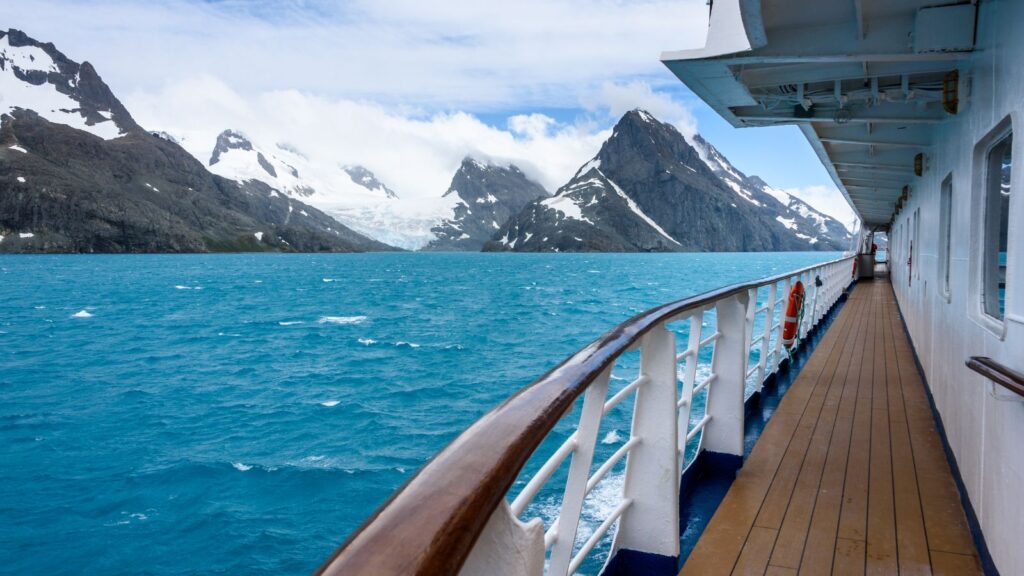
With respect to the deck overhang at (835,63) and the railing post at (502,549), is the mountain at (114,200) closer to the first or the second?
the deck overhang at (835,63)

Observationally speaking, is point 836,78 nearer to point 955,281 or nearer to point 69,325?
point 955,281

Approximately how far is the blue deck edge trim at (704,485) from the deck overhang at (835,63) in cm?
232

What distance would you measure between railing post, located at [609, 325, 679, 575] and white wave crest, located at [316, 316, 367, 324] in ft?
103

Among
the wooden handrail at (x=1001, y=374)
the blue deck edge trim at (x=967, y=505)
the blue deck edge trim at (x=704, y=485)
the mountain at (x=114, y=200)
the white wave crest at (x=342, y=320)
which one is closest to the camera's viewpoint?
the wooden handrail at (x=1001, y=374)

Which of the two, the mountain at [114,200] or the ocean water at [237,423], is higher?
the mountain at [114,200]

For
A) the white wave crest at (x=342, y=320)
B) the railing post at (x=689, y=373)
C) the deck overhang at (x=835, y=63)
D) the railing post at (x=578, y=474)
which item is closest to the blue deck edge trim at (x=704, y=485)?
the railing post at (x=689, y=373)

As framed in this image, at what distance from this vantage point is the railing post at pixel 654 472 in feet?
7.85

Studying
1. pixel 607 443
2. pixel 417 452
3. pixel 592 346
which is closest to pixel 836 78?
pixel 592 346

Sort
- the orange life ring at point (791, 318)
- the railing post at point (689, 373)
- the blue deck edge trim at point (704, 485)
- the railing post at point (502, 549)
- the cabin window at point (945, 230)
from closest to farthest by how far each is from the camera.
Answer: the railing post at point (502, 549) → the blue deck edge trim at point (704, 485) → the railing post at point (689, 373) → the cabin window at point (945, 230) → the orange life ring at point (791, 318)

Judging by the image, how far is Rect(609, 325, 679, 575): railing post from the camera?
2.39 m

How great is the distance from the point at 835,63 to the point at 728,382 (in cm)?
243

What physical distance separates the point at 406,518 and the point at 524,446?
0.26 metres

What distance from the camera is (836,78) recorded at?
4.97m

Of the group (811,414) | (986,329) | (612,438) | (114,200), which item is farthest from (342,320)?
(114,200)
